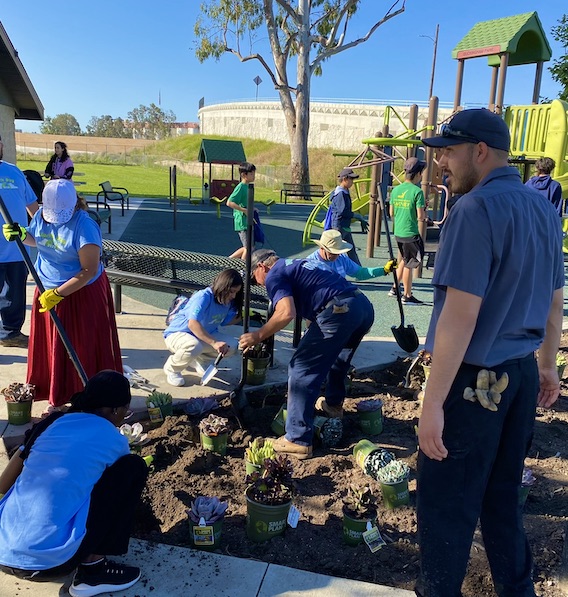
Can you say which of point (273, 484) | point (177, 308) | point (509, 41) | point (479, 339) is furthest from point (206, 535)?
point (509, 41)

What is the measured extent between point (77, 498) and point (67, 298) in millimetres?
1898

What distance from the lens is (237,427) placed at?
13.4 ft

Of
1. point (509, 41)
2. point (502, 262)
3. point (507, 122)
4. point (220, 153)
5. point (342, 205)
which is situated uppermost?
point (509, 41)

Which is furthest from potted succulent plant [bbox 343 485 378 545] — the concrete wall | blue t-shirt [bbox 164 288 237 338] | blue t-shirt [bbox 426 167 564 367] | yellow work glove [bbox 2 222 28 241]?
the concrete wall

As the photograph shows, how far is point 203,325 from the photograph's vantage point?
4.89 m

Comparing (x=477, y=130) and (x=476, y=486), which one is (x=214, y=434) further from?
(x=477, y=130)

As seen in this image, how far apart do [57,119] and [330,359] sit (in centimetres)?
12682

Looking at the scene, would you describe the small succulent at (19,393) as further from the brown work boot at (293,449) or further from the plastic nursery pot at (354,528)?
the plastic nursery pot at (354,528)

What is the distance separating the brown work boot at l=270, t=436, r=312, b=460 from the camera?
145 inches

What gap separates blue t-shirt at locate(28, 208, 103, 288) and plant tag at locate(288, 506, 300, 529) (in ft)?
6.31

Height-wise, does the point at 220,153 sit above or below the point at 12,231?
above

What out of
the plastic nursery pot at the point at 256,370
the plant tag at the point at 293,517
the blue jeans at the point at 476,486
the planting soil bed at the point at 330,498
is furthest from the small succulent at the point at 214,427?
the blue jeans at the point at 476,486

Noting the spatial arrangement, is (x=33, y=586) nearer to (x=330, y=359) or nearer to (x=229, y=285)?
(x=330, y=359)

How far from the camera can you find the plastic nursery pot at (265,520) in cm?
282
